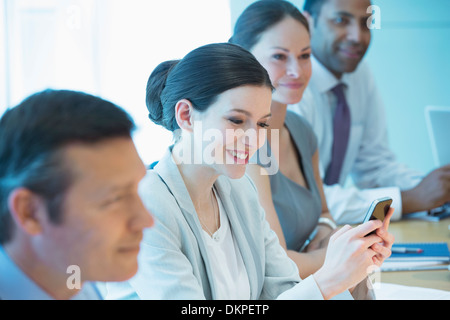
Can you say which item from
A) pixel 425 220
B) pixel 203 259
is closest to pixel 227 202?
pixel 203 259

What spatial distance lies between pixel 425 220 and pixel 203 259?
994 millimetres

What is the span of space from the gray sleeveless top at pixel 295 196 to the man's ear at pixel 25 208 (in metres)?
0.69

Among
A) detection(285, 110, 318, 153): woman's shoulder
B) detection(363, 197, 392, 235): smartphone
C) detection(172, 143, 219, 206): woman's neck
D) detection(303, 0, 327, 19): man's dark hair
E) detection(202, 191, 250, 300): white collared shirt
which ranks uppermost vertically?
detection(303, 0, 327, 19): man's dark hair

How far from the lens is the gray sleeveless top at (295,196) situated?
45.8 inches

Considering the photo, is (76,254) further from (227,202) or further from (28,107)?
(227,202)

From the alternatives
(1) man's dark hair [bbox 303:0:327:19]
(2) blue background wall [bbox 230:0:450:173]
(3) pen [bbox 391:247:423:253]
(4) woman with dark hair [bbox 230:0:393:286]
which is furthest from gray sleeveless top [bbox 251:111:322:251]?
(2) blue background wall [bbox 230:0:450:173]

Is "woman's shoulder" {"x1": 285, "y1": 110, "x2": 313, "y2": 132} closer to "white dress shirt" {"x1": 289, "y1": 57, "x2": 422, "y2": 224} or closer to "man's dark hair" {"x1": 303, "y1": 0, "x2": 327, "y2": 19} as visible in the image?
A: "white dress shirt" {"x1": 289, "y1": 57, "x2": 422, "y2": 224}

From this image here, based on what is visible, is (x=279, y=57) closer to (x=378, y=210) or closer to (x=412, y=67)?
(x=378, y=210)

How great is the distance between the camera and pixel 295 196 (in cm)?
121

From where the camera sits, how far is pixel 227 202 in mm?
807

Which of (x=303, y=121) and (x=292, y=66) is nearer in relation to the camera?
(x=292, y=66)

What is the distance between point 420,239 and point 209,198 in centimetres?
73

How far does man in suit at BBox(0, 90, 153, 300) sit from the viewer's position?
0.43 meters

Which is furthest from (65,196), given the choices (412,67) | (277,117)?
(412,67)
